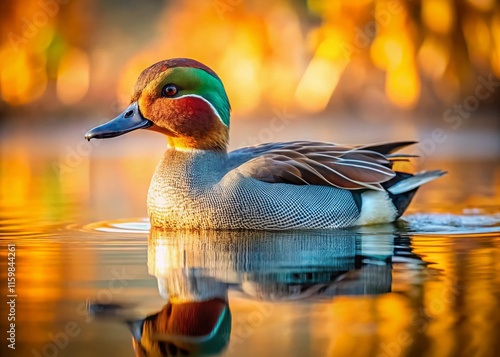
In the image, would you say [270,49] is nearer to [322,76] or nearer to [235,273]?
[322,76]

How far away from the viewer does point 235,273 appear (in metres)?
5.76

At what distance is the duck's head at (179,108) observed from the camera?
7.64 m

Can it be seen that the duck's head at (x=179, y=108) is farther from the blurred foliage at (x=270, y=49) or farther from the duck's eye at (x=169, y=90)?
the blurred foliage at (x=270, y=49)

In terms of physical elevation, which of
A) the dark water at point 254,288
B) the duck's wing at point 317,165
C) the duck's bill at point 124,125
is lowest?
the dark water at point 254,288

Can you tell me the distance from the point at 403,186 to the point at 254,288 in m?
3.16

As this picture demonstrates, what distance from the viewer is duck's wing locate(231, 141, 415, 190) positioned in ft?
24.8

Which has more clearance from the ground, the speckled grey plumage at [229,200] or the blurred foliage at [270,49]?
the blurred foliage at [270,49]

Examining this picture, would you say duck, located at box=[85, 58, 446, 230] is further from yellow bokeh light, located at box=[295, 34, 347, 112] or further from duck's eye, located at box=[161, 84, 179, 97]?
yellow bokeh light, located at box=[295, 34, 347, 112]

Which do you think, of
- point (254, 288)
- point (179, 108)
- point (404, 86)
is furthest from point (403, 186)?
point (404, 86)

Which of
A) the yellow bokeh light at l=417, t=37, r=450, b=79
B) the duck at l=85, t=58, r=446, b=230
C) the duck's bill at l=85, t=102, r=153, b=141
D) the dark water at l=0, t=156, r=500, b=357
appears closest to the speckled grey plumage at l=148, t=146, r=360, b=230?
the duck at l=85, t=58, r=446, b=230

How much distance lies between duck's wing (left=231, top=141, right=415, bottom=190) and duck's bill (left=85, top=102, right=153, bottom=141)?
73 centimetres

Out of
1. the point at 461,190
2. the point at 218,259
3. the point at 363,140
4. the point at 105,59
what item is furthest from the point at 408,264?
the point at 105,59

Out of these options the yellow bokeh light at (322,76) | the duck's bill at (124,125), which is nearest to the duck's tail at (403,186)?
the duck's bill at (124,125)

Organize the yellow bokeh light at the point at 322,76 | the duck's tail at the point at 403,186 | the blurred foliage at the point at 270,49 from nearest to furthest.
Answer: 1. the duck's tail at the point at 403,186
2. the blurred foliage at the point at 270,49
3. the yellow bokeh light at the point at 322,76
